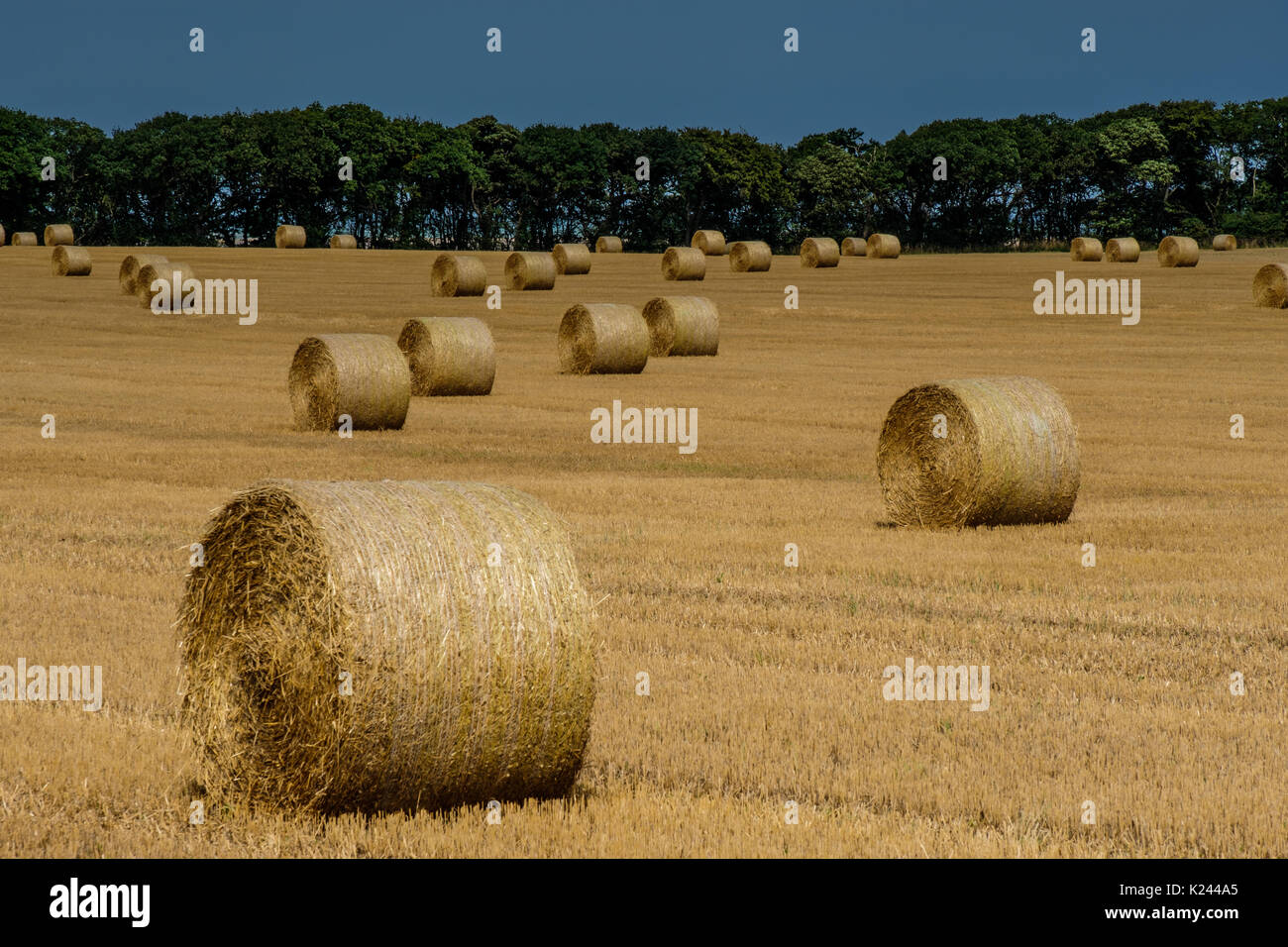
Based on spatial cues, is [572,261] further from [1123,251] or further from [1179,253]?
[1179,253]

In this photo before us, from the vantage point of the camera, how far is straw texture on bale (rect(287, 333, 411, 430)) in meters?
23.4

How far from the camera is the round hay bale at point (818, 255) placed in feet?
224

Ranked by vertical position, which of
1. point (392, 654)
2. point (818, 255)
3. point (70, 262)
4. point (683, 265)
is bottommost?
point (392, 654)

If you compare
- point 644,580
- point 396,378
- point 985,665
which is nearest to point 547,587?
point 985,665

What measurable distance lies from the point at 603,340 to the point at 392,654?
2612 cm

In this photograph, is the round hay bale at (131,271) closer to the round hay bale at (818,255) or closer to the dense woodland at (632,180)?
the round hay bale at (818,255)

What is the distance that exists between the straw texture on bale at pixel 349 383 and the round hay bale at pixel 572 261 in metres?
39.1

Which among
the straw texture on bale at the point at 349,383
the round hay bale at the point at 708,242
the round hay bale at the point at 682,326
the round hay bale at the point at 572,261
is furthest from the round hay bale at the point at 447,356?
the round hay bale at the point at 708,242

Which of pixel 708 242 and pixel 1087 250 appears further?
pixel 708 242

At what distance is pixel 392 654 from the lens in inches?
269

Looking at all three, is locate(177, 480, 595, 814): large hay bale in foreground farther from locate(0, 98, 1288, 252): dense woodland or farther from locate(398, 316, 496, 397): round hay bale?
locate(0, 98, 1288, 252): dense woodland

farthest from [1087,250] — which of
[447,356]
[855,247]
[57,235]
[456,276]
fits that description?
[447,356]

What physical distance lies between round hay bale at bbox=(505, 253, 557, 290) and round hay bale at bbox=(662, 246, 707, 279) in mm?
7096
